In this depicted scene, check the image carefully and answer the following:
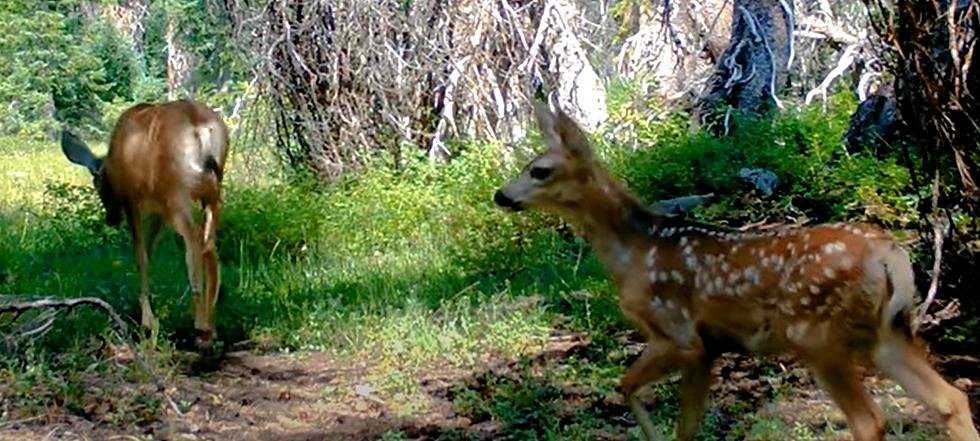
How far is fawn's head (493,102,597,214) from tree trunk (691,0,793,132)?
6.79 metres

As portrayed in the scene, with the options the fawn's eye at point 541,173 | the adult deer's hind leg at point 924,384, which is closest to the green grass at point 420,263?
the adult deer's hind leg at point 924,384

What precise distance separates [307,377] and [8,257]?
4183mm

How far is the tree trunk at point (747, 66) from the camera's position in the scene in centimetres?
1391

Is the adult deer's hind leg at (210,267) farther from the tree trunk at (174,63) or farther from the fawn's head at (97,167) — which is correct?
the tree trunk at (174,63)

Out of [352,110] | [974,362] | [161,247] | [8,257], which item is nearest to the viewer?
[974,362]

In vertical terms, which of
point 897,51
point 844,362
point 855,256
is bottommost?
point 844,362

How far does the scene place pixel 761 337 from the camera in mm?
6094

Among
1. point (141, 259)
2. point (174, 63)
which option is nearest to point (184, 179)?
point (141, 259)

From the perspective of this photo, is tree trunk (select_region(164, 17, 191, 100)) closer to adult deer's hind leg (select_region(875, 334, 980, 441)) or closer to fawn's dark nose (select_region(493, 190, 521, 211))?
fawn's dark nose (select_region(493, 190, 521, 211))

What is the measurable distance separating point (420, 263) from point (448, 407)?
388cm

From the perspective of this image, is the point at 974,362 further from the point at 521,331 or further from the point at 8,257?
the point at 8,257

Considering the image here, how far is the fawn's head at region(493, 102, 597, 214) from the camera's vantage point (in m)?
7.08

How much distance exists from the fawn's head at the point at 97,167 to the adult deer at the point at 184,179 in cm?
38

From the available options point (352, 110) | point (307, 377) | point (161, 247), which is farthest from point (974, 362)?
point (352, 110)
